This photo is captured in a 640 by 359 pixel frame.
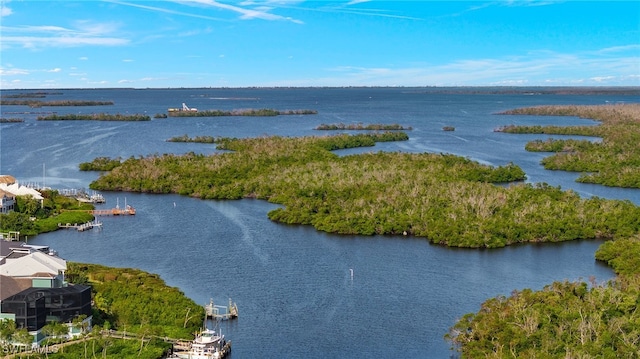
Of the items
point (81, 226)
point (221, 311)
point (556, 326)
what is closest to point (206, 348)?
point (221, 311)

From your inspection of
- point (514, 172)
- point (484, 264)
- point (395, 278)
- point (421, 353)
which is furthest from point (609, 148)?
point (421, 353)

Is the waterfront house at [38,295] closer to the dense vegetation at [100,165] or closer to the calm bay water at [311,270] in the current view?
the calm bay water at [311,270]

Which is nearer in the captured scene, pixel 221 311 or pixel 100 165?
pixel 221 311

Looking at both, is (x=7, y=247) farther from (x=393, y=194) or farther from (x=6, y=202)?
(x=393, y=194)

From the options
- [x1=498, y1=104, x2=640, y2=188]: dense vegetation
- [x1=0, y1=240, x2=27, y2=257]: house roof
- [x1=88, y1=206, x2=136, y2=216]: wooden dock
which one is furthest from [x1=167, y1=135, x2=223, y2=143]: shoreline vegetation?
[x1=0, y1=240, x2=27, y2=257]: house roof

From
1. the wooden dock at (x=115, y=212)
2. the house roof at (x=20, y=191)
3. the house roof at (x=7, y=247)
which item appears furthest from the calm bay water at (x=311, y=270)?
the house roof at (x=7, y=247)

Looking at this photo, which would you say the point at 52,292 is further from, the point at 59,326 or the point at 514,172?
the point at 514,172
